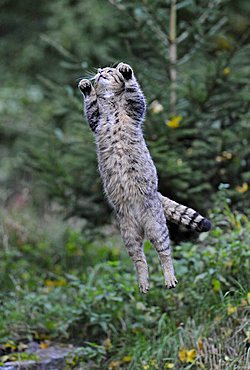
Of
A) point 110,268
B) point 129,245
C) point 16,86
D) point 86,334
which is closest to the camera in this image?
point 129,245

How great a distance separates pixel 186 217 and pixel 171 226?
9.69 feet

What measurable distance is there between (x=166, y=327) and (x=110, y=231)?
2502 millimetres

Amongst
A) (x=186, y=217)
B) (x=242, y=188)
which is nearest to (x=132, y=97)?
(x=186, y=217)

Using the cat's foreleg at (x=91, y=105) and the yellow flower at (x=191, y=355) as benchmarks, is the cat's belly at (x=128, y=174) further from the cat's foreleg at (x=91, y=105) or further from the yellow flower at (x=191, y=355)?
the yellow flower at (x=191, y=355)

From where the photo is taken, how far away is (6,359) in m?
4.68

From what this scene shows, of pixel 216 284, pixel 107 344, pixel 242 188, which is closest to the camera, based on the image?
pixel 216 284

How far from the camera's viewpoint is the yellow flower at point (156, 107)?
248 inches

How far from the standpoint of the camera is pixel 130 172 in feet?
10.9

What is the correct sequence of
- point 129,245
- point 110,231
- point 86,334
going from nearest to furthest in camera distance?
point 129,245 < point 86,334 < point 110,231

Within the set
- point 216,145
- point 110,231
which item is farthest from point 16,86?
point 216,145

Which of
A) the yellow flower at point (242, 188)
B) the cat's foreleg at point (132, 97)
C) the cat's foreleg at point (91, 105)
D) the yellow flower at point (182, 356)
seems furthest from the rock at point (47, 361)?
the yellow flower at point (242, 188)

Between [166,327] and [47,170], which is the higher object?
[166,327]

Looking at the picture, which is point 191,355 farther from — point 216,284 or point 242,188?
point 242,188

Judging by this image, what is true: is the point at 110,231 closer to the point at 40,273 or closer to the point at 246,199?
the point at 40,273
